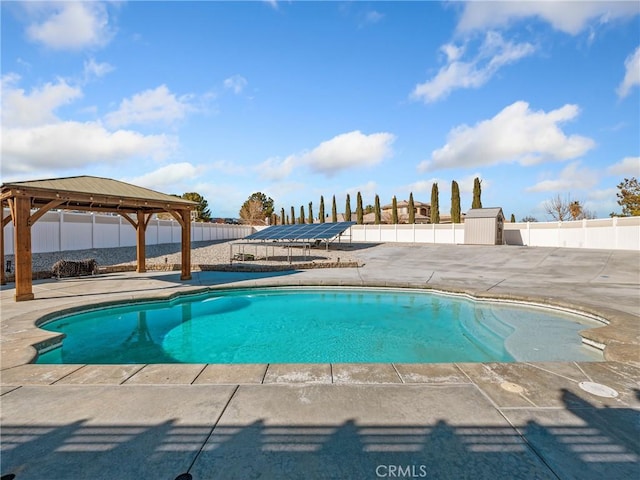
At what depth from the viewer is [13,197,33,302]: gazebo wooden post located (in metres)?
8.90

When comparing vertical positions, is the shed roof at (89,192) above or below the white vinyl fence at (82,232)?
above

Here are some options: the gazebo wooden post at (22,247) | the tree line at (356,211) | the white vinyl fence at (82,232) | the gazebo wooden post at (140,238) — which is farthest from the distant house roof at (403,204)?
→ the gazebo wooden post at (22,247)

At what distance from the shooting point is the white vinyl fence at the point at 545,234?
2156cm

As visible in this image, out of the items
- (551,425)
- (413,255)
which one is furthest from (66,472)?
(413,255)

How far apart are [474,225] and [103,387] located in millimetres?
29697

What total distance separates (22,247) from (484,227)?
29.6m

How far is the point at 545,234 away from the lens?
86.9 ft

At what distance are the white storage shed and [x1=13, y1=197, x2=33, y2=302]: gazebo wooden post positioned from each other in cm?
2937

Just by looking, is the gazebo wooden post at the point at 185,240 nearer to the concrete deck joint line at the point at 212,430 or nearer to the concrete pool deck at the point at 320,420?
the concrete pool deck at the point at 320,420

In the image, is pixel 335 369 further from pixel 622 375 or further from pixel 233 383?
pixel 622 375

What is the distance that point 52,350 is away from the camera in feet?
18.6

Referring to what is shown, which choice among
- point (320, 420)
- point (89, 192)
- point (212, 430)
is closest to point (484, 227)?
point (89, 192)

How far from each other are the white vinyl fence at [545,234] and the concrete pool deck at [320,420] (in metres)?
22.4

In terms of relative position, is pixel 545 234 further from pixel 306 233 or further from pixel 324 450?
pixel 324 450
